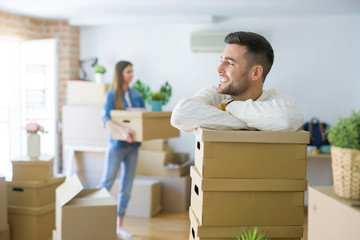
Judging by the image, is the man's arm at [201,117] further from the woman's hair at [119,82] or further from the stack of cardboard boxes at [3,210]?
the woman's hair at [119,82]

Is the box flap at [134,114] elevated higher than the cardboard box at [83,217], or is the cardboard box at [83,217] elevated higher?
the box flap at [134,114]

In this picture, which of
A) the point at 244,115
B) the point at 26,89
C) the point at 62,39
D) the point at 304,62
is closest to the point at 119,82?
the point at 26,89

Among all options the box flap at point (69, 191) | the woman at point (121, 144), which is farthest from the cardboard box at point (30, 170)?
the box flap at point (69, 191)

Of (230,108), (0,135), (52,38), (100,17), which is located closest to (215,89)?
(230,108)

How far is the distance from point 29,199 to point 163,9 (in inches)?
101

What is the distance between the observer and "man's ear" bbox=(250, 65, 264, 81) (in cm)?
157

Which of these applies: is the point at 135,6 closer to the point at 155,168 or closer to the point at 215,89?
the point at 155,168

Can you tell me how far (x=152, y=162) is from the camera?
16.0 ft

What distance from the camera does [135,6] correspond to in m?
4.51

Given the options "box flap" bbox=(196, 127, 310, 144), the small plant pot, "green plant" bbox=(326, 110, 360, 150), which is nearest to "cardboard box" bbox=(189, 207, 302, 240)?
"box flap" bbox=(196, 127, 310, 144)

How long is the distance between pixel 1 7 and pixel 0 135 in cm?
197

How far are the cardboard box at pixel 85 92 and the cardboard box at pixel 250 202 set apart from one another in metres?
3.69

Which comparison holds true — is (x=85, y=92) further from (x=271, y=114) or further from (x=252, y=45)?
(x=271, y=114)

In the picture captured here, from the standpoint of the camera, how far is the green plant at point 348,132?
110cm
